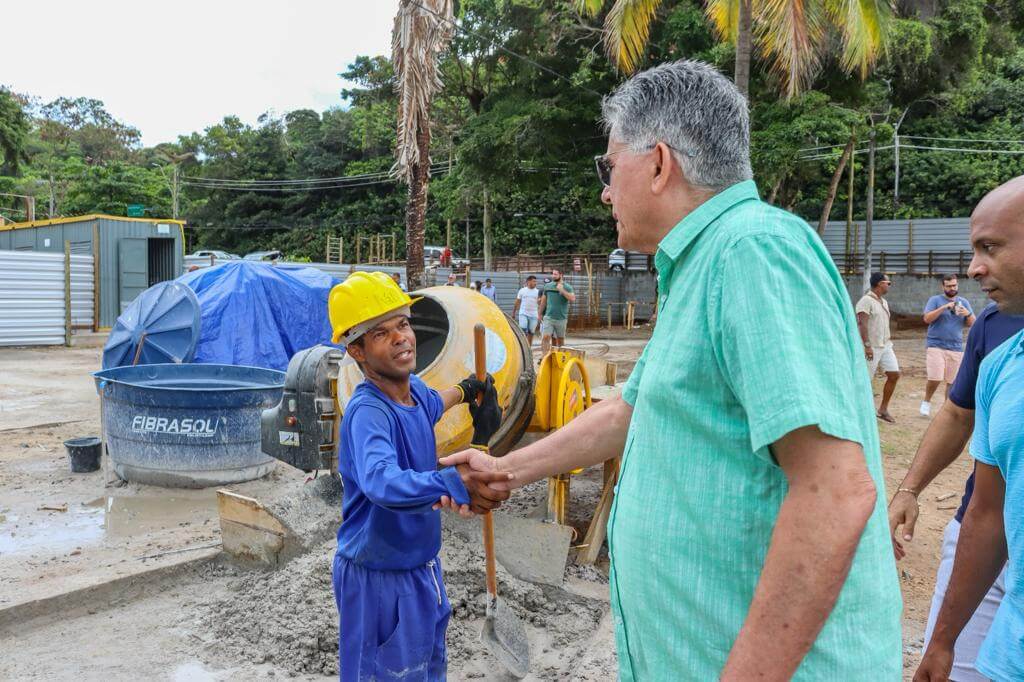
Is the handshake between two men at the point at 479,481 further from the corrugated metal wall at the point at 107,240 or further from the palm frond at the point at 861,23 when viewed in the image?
the corrugated metal wall at the point at 107,240

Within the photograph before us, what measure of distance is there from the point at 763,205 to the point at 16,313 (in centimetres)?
1760

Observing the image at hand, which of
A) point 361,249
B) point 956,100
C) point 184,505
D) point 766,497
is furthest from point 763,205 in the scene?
point 361,249

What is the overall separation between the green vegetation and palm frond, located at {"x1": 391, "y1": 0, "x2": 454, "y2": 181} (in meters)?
3.71

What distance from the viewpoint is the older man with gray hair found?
1020mm

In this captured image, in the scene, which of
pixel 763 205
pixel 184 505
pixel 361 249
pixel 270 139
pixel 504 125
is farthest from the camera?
pixel 270 139

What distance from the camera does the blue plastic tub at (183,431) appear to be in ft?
19.5

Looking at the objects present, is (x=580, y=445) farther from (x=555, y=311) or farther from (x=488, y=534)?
(x=555, y=311)

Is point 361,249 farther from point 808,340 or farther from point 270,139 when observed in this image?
point 808,340

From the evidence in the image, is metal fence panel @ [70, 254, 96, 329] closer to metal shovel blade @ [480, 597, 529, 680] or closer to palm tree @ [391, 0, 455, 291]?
palm tree @ [391, 0, 455, 291]

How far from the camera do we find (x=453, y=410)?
14.2ft

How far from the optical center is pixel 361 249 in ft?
139

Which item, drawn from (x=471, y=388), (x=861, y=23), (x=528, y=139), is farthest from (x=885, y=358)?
(x=528, y=139)

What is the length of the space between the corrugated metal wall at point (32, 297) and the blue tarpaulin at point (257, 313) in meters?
6.10

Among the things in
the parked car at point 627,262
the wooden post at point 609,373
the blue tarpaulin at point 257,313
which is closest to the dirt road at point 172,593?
the wooden post at point 609,373
